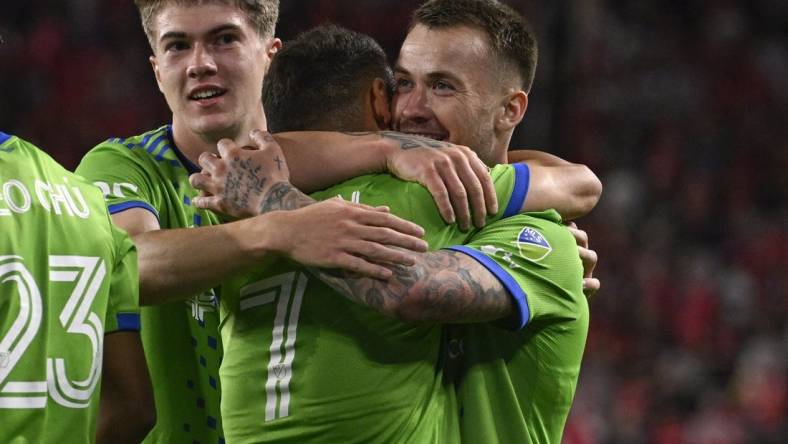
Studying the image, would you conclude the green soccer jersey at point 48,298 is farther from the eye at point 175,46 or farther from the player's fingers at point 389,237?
the eye at point 175,46

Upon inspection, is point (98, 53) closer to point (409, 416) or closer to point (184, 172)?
point (184, 172)

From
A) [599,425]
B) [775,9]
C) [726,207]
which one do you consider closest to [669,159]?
[726,207]

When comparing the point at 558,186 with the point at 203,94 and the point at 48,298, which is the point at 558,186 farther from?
the point at 48,298

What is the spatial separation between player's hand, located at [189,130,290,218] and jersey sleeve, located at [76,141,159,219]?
1.48 feet

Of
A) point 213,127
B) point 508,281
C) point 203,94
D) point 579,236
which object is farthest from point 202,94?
point 508,281

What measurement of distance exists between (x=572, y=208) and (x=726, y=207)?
7729mm

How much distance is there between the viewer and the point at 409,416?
253 centimetres

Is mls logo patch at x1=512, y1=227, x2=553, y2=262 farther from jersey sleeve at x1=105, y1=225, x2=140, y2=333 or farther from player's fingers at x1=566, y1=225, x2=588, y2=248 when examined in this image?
jersey sleeve at x1=105, y1=225, x2=140, y2=333

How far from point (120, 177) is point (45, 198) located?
983 mm

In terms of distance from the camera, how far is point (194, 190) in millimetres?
3432

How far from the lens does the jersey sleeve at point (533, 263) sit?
8.20 feet

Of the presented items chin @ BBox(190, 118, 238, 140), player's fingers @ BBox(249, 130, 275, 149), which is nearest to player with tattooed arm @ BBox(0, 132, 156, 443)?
player's fingers @ BBox(249, 130, 275, 149)

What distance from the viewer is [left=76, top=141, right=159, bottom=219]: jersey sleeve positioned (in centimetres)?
312

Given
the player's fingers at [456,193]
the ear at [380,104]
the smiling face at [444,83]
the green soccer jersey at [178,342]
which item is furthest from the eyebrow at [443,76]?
the green soccer jersey at [178,342]
